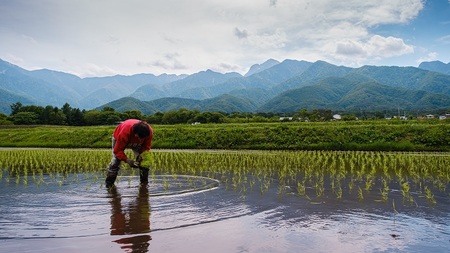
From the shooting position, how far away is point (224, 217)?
17.9 ft

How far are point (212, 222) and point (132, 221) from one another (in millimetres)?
1146

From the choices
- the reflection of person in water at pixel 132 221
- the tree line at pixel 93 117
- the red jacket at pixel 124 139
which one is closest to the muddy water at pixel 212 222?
the reflection of person in water at pixel 132 221

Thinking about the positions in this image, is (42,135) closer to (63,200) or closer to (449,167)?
(63,200)

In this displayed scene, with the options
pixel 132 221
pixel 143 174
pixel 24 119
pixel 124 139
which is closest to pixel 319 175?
pixel 143 174

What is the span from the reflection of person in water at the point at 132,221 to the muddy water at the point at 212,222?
0.01m

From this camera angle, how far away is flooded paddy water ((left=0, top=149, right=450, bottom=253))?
4.21 metres

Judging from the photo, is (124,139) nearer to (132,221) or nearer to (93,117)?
(132,221)

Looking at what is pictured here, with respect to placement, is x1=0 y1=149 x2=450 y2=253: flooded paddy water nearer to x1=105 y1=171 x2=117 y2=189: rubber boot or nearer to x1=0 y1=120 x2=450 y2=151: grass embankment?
x1=105 y1=171 x2=117 y2=189: rubber boot

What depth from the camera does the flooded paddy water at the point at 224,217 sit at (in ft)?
13.8

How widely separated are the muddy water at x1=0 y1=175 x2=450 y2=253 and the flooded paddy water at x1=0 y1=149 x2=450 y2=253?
0.01 metres

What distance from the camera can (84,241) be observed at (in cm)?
435

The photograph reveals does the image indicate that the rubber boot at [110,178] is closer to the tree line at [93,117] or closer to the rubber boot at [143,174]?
the rubber boot at [143,174]

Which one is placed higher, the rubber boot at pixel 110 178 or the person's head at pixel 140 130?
the person's head at pixel 140 130

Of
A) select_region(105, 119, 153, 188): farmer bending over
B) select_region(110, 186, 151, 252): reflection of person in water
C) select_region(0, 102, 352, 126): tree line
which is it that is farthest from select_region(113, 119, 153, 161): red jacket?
select_region(0, 102, 352, 126): tree line
